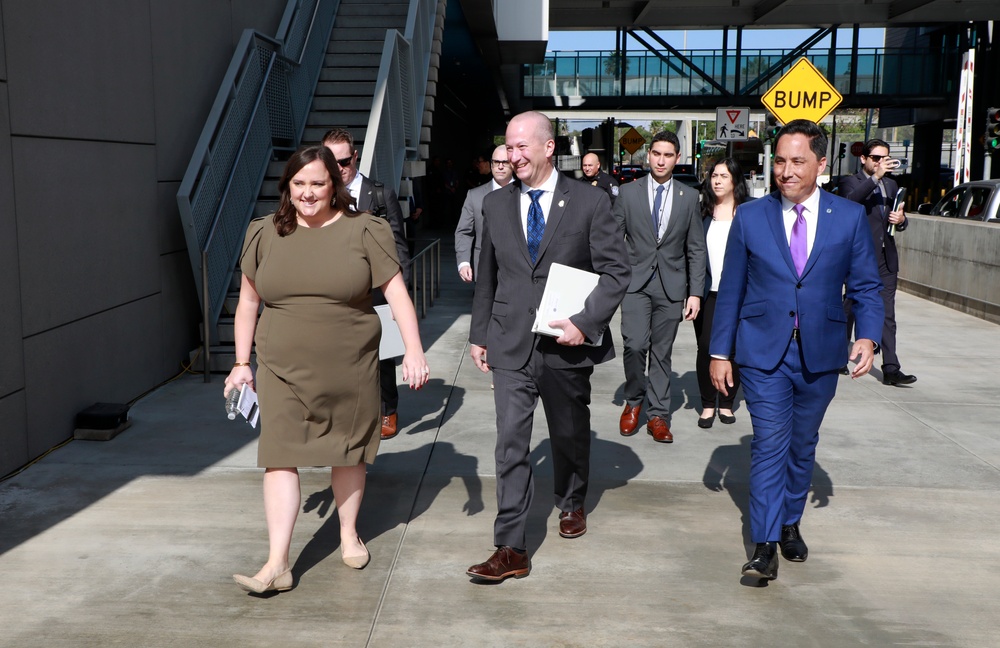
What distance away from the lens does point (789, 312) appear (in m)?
4.41

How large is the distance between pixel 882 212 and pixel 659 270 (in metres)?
2.99

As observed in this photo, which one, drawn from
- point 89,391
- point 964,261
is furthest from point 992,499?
point 964,261

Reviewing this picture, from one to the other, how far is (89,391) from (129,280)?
1070 mm

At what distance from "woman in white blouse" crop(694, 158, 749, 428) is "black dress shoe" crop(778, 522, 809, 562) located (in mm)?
2437

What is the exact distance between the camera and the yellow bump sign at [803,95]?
13.0 meters

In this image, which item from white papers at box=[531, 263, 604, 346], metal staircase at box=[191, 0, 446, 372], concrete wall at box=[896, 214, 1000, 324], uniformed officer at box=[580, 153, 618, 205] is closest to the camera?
white papers at box=[531, 263, 604, 346]

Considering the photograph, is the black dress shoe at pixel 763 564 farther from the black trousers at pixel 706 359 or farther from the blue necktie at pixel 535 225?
the black trousers at pixel 706 359

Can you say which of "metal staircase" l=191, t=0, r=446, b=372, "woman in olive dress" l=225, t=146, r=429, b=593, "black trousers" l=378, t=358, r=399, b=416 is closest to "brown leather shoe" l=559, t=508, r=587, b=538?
"woman in olive dress" l=225, t=146, r=429, b=593

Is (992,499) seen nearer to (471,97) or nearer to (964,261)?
(964,261)

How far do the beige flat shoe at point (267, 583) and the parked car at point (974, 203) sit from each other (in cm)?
1208

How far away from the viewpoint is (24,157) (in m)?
6.09

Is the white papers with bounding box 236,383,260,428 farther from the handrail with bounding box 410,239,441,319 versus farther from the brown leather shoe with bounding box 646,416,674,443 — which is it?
the handrail with bounding box 410,239,441,319

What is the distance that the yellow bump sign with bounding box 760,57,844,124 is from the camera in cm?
1301

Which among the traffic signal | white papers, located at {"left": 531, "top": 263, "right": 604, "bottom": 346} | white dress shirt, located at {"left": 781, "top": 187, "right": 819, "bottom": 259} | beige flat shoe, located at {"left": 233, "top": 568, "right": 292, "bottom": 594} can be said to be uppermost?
the traffic signal
